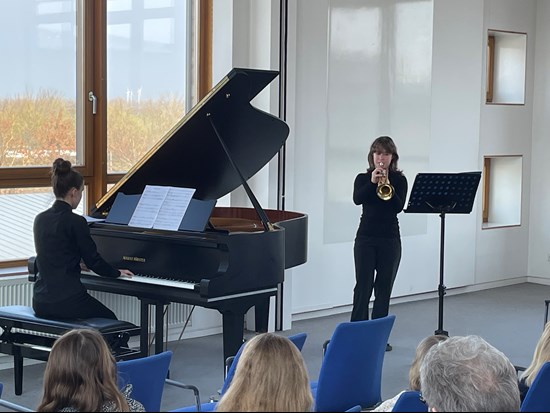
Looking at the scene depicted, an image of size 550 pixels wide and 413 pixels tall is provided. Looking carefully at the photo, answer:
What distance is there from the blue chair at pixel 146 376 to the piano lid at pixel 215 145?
2171 mm

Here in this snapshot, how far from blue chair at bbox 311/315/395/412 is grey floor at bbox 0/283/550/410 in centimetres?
135

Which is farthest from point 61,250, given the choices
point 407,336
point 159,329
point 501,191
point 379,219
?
point 501,191

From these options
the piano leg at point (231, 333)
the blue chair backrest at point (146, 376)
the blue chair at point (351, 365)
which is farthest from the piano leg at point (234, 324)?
the blue chair backrest at point (146, 376)

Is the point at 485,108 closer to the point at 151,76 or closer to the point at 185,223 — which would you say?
the point at 151,76

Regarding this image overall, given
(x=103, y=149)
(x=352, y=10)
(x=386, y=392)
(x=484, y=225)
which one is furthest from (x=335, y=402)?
(x=484, y=225)

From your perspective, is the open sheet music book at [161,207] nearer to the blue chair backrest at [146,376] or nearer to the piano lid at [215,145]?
the piano lid at [215,145]

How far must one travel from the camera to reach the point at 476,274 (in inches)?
386

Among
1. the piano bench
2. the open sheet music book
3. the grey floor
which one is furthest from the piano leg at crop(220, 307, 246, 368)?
the open sheet music book

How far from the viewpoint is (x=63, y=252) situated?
5.46 metres

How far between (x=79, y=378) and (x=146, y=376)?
1.91 feet

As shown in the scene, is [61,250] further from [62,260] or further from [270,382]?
[270,382]

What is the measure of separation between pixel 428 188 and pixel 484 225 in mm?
3657

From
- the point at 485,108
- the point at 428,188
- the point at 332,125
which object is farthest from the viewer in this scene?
the point at 485,108

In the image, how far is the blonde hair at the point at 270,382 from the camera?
2186 millimetres
